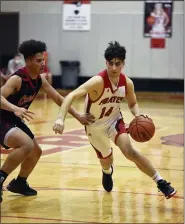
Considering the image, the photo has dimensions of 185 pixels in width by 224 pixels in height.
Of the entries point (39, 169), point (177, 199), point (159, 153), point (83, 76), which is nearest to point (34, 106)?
point (83, 76)

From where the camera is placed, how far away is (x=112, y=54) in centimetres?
508

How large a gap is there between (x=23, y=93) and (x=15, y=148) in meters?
0.52

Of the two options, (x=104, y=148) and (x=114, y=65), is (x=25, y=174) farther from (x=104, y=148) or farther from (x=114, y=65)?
(x=114, y=65)

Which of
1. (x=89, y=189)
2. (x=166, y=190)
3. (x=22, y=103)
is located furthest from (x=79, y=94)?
(x=89, y=189)

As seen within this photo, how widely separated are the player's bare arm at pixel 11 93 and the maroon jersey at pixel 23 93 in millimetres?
56

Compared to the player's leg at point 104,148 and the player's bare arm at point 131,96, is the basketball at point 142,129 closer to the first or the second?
the player's bare arm at point 131,96

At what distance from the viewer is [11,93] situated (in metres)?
4.93

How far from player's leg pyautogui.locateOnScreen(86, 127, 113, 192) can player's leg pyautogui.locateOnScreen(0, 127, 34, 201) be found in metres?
0.72

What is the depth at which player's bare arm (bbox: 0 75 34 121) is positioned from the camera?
183 inches

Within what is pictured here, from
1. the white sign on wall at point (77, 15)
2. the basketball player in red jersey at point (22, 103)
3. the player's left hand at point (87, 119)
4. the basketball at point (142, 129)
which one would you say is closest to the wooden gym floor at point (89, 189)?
the basketball player in red jersey at point (22, 103)

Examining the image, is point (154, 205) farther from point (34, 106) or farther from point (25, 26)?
point (25, 26)

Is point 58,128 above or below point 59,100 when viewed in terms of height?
below

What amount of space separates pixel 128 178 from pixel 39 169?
1149mm

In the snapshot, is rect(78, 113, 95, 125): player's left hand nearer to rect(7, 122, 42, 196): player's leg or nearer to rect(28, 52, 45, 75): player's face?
rect(7, 122, 42, 196): player's leg
